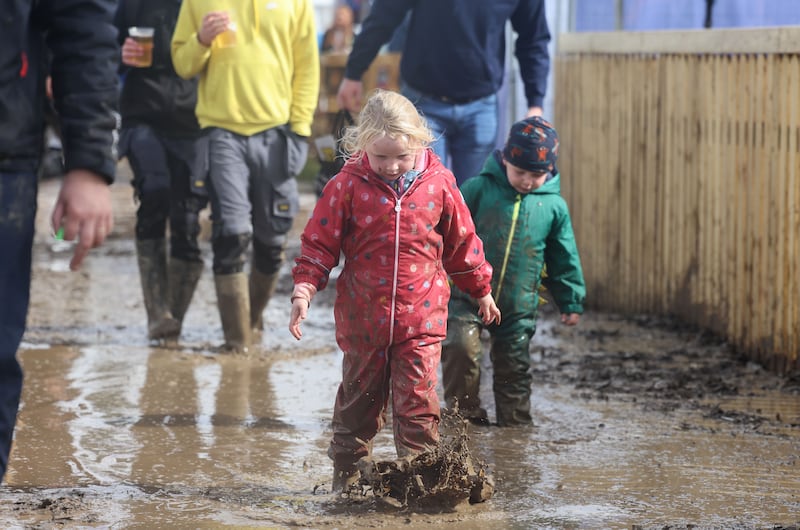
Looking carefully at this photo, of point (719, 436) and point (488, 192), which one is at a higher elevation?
point (488, 192)

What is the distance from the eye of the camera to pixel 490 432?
19.6 feet

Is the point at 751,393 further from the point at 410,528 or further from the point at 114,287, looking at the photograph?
the point at 114,287

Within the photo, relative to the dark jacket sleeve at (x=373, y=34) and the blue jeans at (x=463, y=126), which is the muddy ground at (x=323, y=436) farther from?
the dark jacket sleeve at (x=373, y=34)

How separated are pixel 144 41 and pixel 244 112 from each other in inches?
32.6

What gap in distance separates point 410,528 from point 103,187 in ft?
5.50

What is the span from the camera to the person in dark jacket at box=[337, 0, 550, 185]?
7.31 m

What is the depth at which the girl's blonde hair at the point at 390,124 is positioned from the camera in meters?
4.78

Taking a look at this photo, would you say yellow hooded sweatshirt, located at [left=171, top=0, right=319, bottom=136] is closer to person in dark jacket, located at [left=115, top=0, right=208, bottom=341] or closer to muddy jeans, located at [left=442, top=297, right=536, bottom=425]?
person in dark jacket, located at [left=115, top=0, right=208, bottom=341]

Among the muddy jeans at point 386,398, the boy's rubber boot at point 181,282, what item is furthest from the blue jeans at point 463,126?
the muddy jeans at point 386,398

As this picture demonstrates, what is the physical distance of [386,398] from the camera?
502cm

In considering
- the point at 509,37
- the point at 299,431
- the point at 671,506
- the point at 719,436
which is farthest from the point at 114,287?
the point at 671,506

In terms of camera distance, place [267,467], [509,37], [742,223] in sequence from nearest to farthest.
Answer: [267,467]
[742,223]
[509,37]

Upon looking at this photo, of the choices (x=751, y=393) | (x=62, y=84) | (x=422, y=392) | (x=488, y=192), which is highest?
(x=62, y=84)

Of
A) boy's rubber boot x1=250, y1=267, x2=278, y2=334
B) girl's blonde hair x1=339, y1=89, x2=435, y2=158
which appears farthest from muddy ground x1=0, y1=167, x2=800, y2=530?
girl's blonde hair x1=339, y1=89, x2=435, y2=158
